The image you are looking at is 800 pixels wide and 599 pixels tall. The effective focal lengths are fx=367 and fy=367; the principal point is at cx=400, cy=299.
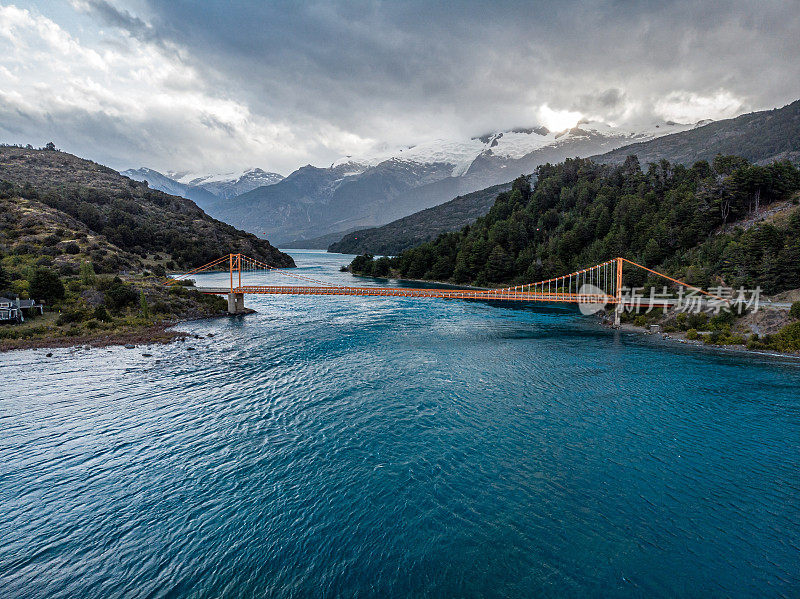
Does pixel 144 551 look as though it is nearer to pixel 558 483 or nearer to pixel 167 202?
pixel 558 483

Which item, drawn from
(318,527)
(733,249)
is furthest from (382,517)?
(733,249)

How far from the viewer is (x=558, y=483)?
47.7ft

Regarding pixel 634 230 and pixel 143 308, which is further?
pixel 634 230

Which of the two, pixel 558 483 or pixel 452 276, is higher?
pixel 452 276

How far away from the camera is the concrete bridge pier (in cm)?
5131

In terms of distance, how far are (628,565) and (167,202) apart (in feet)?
465

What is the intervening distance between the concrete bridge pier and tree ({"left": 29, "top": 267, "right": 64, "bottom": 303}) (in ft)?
57.0

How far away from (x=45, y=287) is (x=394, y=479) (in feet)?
140

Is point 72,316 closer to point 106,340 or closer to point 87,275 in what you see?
point 106,340

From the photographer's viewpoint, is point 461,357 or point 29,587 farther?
point 461,357

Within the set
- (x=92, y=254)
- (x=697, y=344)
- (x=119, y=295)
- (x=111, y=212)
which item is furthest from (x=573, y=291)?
(x=111, y=212)

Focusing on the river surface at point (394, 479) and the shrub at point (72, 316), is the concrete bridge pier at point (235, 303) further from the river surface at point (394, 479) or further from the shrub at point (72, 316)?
the river surface at point (394, 479)

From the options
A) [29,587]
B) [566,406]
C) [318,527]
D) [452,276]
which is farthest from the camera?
[452,276]

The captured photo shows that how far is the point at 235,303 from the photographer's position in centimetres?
5200
